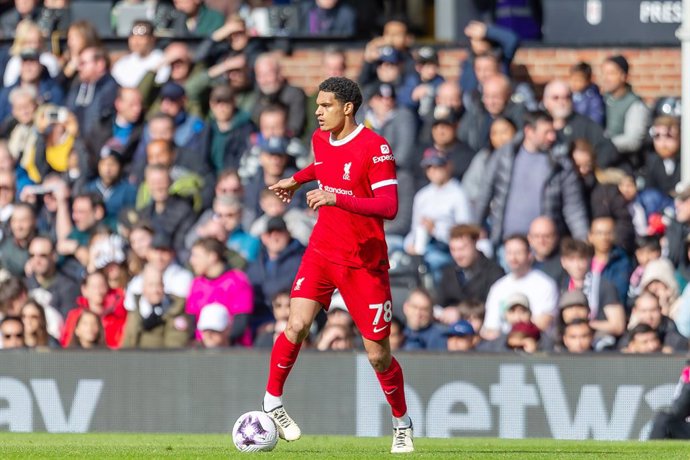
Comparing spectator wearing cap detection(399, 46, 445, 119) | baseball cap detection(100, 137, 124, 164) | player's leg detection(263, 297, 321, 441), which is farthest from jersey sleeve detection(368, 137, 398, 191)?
baseball cap detection(100, 137, 124, 164)

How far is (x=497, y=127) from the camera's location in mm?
16172

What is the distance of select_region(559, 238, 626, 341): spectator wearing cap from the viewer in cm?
1445

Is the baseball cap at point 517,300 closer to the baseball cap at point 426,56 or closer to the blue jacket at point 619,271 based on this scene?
the blue jacket at point 619,271

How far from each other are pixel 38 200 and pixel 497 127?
471cm

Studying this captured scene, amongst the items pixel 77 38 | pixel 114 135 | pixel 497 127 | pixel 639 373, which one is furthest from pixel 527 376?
pixel 77 38

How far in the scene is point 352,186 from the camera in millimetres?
10414

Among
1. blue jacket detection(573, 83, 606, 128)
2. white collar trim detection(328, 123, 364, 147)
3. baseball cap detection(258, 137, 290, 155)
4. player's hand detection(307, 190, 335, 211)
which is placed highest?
white collar trim detection(328, 123, 364, 147)

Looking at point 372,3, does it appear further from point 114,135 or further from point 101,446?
point 101,446

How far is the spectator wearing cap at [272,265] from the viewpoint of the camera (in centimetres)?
1545

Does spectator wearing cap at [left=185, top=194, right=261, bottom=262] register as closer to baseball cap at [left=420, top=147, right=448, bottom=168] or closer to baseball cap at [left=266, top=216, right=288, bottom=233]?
baseball cap at [left=266, top=216, right=288, bottom=233]

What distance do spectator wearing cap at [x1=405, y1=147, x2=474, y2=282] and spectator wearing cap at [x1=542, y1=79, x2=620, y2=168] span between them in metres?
1.08

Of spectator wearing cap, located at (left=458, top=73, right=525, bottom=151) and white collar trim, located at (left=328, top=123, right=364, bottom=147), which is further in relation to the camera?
spectator wearing cap, located at (left=458, top=73, right=525, bottom=151)

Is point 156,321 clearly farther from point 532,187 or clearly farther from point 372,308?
point 372,308

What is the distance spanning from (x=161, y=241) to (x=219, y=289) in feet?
4.05
